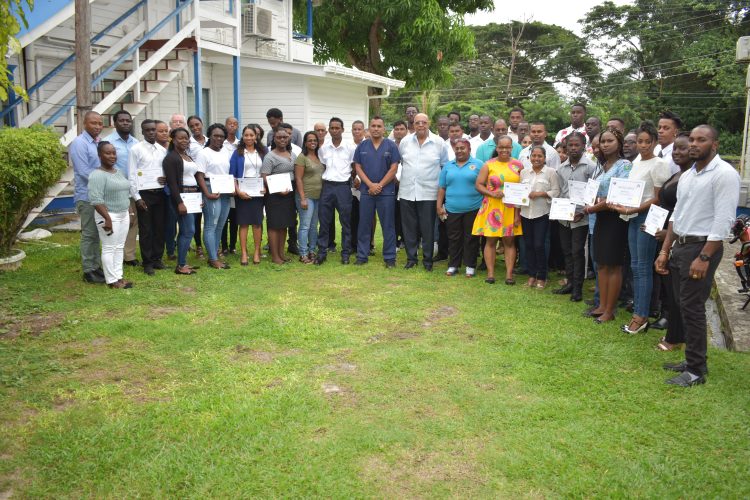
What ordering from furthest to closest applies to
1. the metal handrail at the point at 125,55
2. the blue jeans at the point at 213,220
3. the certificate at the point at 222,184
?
the metal handrail at the point at 125,55 → the blue jeans at the point at 213,220 → the certificate at the point at 222,184

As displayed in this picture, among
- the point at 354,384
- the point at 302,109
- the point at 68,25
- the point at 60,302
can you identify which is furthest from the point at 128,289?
the point at 302,109

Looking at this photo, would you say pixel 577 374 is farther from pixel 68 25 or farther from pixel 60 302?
pixel 68 25

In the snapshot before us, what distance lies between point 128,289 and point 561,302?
516 cm

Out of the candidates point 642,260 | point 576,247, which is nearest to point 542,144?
point 576,247

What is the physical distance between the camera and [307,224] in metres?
9.45

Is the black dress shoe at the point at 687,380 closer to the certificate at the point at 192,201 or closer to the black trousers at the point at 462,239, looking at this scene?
the black trousers at the point at 462,239

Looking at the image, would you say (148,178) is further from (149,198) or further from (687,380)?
(687,380)

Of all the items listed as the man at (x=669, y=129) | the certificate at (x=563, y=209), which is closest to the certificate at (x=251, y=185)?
the certificate at (x=563, y=209)

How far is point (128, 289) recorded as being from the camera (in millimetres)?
7621

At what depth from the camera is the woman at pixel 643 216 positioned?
613 cm

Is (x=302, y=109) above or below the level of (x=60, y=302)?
above

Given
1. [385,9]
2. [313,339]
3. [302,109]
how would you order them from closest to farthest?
[313,339] → [302,109] → [385,9]

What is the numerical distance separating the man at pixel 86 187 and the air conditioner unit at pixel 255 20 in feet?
33.6

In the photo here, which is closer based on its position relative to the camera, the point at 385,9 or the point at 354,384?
the point at 354,384
